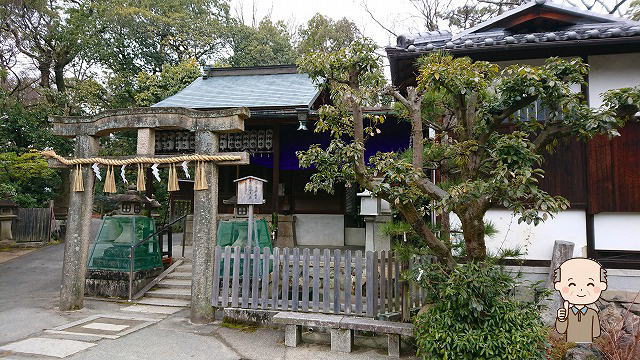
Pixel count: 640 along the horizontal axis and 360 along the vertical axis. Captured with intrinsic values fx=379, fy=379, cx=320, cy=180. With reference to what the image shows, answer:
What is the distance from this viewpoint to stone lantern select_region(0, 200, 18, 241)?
52.3ft

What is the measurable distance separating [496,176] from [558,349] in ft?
9.23

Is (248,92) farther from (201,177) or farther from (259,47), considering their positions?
(259,47)

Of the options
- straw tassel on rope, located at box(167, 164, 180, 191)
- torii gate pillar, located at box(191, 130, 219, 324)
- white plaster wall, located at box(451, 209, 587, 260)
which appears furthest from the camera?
straw tassel on rope, located at box(167, 164, 180, 191)

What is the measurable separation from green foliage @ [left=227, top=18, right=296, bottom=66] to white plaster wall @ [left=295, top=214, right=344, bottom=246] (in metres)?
15.0

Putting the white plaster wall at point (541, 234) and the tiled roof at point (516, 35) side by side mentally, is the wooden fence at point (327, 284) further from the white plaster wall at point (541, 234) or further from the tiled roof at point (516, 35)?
the tiled roof at point (516, 35)

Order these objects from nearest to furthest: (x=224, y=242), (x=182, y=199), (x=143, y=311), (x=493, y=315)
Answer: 1. (x=493, y=315)
2. (x=143, y=311)
3. (x=224, y=242)
4. (x=182, y=199)

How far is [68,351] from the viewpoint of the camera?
225 inches

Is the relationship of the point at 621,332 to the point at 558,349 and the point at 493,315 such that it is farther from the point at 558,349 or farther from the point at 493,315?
the point at 493,315

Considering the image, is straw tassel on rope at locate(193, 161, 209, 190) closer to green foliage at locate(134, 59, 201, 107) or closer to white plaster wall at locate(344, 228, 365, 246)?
white plaster wall at locate(344, 228, 365, 246)

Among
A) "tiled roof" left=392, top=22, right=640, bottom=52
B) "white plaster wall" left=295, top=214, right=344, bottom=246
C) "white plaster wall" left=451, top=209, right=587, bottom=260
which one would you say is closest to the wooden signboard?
→ "tiled roof" left=392, top=22, right=640, bottom=52

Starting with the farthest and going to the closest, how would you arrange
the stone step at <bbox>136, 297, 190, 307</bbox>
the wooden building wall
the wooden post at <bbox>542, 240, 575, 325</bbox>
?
1. the stone step at <bbox>136, 297, 190, 307</bbox>
2. the wooden building wall
3. the wooden post at <bbox>542, 240, 575, 325</bbox>

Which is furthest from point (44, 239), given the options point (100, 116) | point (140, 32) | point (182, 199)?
point (140, 32)

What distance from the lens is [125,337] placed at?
20.9 feet

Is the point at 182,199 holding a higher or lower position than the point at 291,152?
lower
